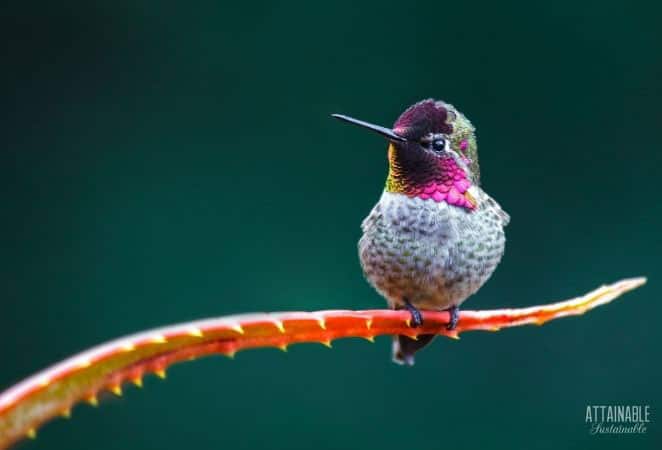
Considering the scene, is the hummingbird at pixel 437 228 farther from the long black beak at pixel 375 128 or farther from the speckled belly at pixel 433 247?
the long black beak at pixel 375 128

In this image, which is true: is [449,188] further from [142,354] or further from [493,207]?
[142,354]

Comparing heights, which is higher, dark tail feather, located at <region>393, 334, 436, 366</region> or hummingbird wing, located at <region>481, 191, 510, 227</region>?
hummingbird wing, located at <region>481, 191, 510, 227</region>

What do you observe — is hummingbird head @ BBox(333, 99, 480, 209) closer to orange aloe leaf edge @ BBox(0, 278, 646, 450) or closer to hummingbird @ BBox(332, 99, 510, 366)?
hummingbird @ BBox(332, 99, 510, 366)

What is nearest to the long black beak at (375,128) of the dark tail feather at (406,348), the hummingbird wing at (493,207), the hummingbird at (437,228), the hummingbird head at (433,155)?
the hummingbird head at (433,155)

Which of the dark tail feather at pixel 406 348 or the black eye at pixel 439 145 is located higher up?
the black eye at pixel 439 145

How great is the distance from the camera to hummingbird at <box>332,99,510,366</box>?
4.39 ft

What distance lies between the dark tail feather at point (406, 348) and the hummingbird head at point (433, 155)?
41 centimetres

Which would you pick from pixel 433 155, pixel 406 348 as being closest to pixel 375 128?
pixel 433 155

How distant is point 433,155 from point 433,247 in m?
0.21

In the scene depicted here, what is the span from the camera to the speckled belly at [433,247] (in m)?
1.40

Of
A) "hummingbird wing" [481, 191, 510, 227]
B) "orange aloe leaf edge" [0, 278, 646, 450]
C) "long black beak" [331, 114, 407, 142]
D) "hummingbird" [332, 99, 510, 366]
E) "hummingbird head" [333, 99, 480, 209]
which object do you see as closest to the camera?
"orange aloe leaf edge" [0, 278, 646, 450]

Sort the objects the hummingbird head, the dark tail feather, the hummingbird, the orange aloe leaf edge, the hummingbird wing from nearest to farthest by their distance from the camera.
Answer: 1. the orange aloe leaf edge
2. the hummingbird head
3. the hummingbird
4. the hummingbird wing
5. the dark tail feather

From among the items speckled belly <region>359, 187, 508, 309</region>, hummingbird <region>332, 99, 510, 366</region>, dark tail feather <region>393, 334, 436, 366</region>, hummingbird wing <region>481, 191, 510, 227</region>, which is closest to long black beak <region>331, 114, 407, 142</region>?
hummingbird <region>332, 99, 510, 366</region>

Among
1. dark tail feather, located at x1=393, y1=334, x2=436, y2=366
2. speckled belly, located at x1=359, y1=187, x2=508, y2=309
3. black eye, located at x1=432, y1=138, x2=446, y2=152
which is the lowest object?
dark tail feather, located at x1=393, y1=334, x2=436, y2=366
